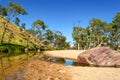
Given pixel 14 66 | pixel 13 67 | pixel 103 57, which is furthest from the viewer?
pixel 103 57

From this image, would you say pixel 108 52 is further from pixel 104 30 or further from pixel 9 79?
pixel 104 30

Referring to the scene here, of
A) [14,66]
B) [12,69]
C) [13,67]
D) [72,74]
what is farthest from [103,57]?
[12,69]

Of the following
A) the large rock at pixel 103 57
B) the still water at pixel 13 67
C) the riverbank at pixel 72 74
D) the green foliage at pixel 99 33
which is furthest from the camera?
the green foliage at pixel 99 33

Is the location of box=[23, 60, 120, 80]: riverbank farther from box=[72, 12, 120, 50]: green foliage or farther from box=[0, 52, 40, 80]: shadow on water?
box=[72, 12, 120, 50]: green foliage

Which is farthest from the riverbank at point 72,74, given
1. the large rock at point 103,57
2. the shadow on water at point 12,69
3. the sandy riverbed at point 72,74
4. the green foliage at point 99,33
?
the green foliage at point 99,33

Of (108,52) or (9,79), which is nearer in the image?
(9,79)

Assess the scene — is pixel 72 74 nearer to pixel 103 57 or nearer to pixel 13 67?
pixel 13 67

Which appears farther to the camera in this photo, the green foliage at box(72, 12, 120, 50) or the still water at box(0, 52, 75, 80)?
the green foliage at box(72, 12, 120, 50)

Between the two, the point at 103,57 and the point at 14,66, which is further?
the point at 103,57

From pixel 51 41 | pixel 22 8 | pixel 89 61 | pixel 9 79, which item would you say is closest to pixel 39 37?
pixel 51 41

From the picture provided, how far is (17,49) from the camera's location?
70812 millimetres

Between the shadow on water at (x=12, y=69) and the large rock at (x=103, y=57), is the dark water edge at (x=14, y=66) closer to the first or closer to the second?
the shadow on water at (x=12, y=69)

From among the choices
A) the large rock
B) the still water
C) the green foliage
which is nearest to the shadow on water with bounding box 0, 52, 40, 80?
the still water

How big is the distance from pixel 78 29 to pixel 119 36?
27408 mm
